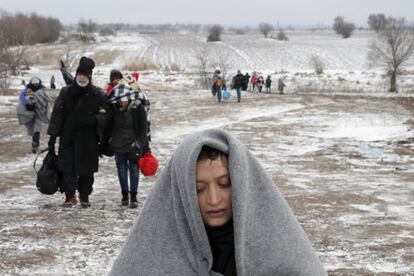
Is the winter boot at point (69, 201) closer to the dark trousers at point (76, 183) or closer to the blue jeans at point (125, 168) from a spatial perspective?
the dark trousers at point (76, 183)

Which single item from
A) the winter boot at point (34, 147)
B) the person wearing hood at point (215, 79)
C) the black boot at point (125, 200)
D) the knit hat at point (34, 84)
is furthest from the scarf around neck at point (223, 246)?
the person wearing hood at point (215, 79)

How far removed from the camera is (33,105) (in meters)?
10.3

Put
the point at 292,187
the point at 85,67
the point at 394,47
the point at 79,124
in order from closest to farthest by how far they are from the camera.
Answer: the point at 85,67 < the point at 79,124 < the point at 292,187 < the point at 394,47

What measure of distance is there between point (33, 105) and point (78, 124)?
14.7ft

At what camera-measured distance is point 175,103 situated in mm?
20328

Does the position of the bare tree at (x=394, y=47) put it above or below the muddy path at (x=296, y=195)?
above

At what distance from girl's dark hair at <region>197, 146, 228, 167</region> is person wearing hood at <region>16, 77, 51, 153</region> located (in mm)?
9148

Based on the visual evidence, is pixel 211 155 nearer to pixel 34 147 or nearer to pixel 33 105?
pixel 33 105

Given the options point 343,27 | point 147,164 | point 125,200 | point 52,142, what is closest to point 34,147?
point 125,200

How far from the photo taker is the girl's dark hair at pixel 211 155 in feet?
5.43

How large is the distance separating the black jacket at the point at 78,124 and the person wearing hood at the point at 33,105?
430 centimetres

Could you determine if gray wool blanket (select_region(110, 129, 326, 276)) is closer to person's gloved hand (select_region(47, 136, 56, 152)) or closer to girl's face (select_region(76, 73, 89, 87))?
girl's face (select_region(76, 73, 89, 87))

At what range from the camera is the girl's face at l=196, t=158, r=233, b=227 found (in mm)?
1652

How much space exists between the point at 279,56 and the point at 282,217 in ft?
234
